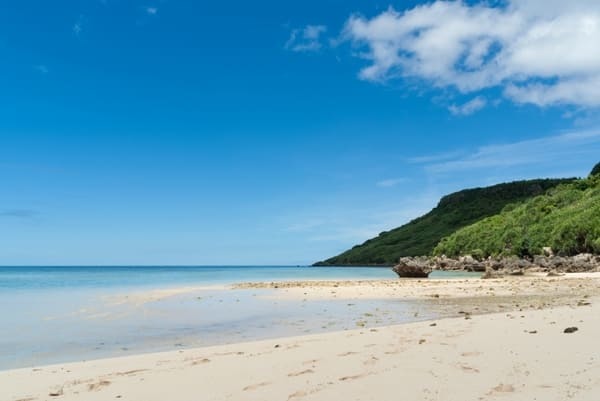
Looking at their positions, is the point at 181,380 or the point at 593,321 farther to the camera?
the point at 593,321

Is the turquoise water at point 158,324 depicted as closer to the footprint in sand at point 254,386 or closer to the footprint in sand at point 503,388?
the footprint in sand at point 254,386

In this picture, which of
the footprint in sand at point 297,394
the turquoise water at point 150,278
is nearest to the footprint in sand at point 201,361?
the footprint in sand at point 297,394

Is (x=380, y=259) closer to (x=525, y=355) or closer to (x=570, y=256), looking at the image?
(x=570, y=256)

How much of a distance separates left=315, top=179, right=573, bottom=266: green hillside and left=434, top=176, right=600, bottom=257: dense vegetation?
54.0m

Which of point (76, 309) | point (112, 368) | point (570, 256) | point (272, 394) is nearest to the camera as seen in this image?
point (272, 394)

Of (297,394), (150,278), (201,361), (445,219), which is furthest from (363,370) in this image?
(445,219)

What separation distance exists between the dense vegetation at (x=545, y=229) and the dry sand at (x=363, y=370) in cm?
5346

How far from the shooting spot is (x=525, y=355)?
7.71 meters

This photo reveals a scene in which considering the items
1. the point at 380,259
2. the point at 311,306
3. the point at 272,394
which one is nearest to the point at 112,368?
the point at 272,394

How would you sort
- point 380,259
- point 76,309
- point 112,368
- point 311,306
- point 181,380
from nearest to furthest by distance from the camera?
point 181,380 < point 112,368 < point 311,306 < point 76,309 < point 380,259

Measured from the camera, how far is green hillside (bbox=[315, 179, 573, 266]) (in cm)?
15775

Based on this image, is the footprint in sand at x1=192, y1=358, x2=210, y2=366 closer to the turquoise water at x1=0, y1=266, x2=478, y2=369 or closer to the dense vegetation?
the turquoise water at x1=0, y1=266, x2=478, y2=369

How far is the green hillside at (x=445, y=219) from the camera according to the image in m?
158

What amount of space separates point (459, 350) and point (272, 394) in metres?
3.52
